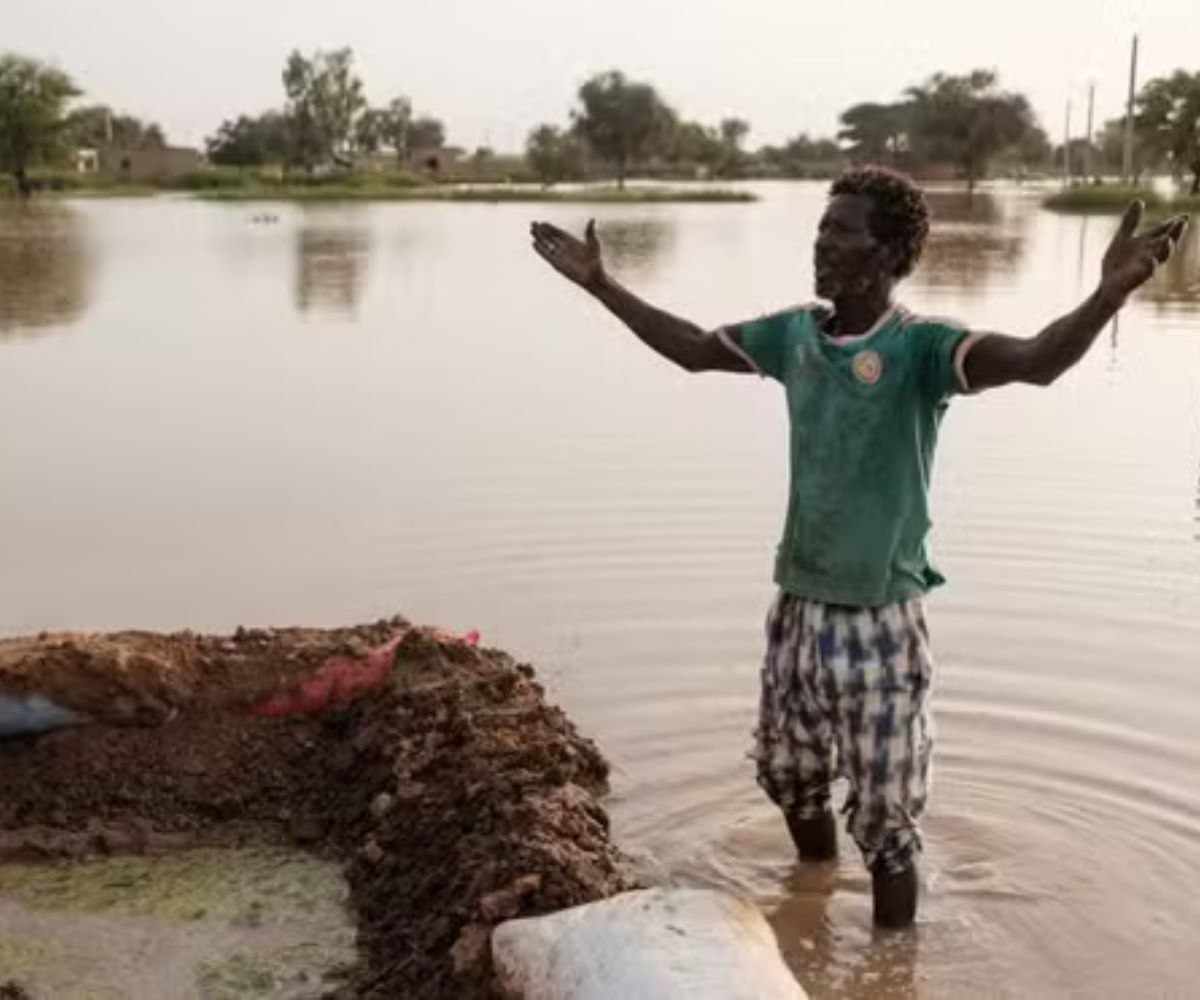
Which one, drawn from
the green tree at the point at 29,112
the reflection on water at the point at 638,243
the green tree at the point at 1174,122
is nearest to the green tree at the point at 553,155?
the green tree at the point at 29,112

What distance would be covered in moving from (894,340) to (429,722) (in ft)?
6.01

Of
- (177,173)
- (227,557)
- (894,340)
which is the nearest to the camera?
(894,340)

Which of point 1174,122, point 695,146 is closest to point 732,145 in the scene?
point 695,146

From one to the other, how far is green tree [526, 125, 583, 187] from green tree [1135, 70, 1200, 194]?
33410 millimetres

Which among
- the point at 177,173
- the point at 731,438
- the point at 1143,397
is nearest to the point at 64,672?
the point at 731,438

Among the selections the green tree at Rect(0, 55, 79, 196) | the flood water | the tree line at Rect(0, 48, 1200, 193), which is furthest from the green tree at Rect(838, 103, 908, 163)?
the flood water

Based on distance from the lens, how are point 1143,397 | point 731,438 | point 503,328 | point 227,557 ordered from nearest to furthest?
1. point 227,557
2. point 731,438
3. point 1143,397
4. point 503,328

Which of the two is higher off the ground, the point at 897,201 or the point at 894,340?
the point at 897,201

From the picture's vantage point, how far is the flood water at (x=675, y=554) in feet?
15.2

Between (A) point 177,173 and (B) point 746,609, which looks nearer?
(B) point 746,609

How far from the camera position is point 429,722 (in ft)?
15.6

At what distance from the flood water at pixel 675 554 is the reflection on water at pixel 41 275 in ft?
0.92

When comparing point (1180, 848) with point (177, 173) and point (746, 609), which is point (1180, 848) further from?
point (177, 173)

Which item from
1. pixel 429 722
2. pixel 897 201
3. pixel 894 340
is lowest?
pixel 429 722
